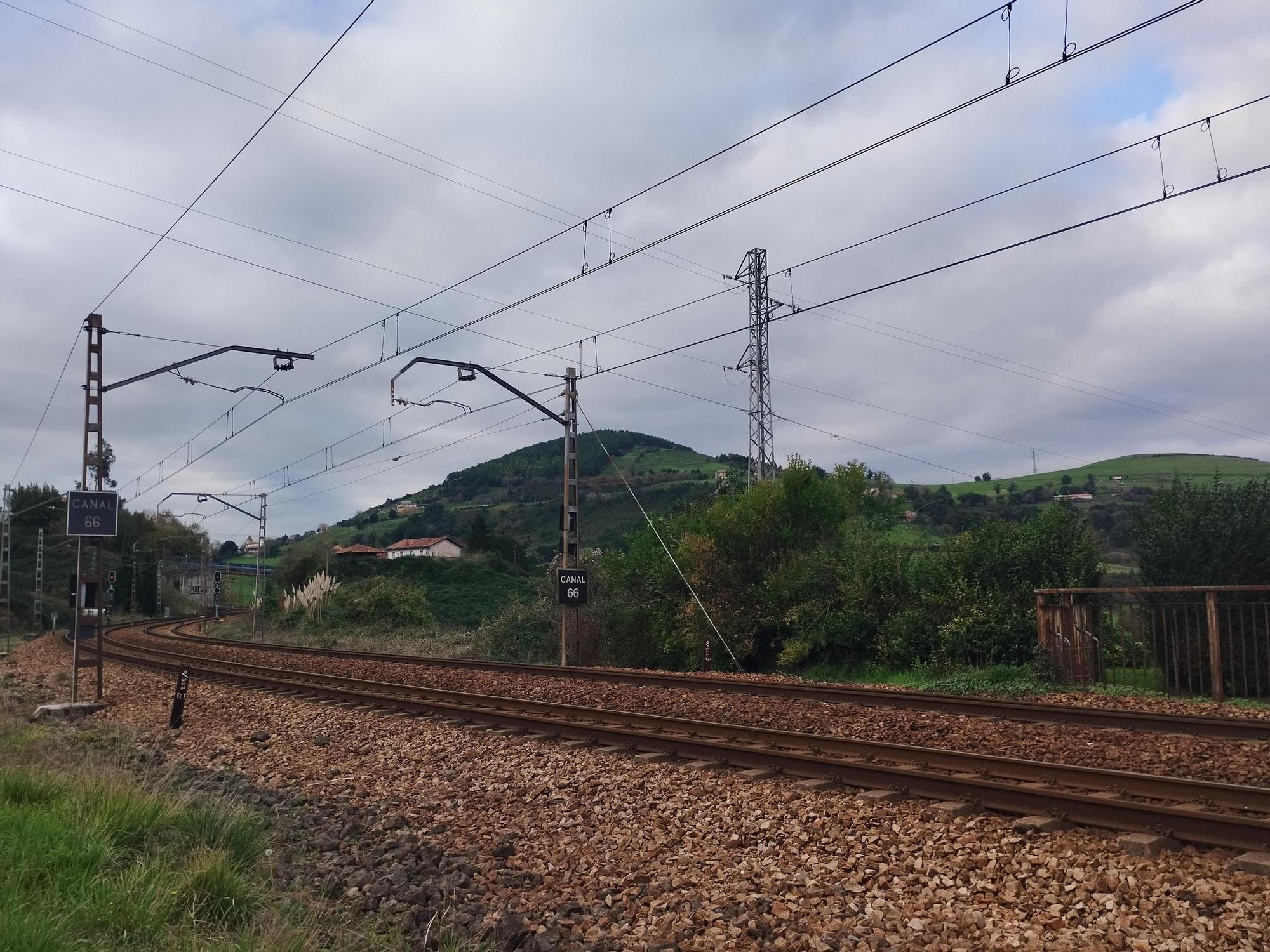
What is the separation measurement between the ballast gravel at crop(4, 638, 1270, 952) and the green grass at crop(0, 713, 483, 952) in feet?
4.85

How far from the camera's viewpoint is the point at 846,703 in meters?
15.7

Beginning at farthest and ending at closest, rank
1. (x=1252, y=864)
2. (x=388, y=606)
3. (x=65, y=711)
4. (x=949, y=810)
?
(x=388, y=606) < (x=65, y=711) < (x=949, y=810) < (x=1252, y=864)

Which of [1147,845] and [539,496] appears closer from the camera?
[1147,845]

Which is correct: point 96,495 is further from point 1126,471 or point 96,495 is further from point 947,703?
point 1126,471

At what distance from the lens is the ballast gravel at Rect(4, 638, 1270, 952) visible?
20.1 feet

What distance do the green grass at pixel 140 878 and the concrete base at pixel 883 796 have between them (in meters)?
4.06

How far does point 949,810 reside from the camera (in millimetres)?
8312

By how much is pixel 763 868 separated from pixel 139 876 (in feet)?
14.5

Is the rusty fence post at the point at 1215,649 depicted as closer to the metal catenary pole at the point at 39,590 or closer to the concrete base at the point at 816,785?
the concrete base at the point at 816,785

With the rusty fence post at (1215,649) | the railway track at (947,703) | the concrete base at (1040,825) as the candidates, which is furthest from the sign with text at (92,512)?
the rusty fence post at (1215,649)

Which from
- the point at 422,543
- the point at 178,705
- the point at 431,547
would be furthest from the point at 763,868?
the point at 422,543

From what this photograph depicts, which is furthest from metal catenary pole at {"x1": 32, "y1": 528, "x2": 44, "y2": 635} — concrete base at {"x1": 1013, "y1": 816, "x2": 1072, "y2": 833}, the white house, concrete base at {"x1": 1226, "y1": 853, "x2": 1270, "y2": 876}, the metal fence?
concrete base at {"x1": 1226, "y1": 853, "x2": 1270, "y2": 876}

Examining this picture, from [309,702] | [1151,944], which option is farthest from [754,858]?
[309,702]

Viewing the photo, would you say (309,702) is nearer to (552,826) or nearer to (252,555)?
(552,826)
